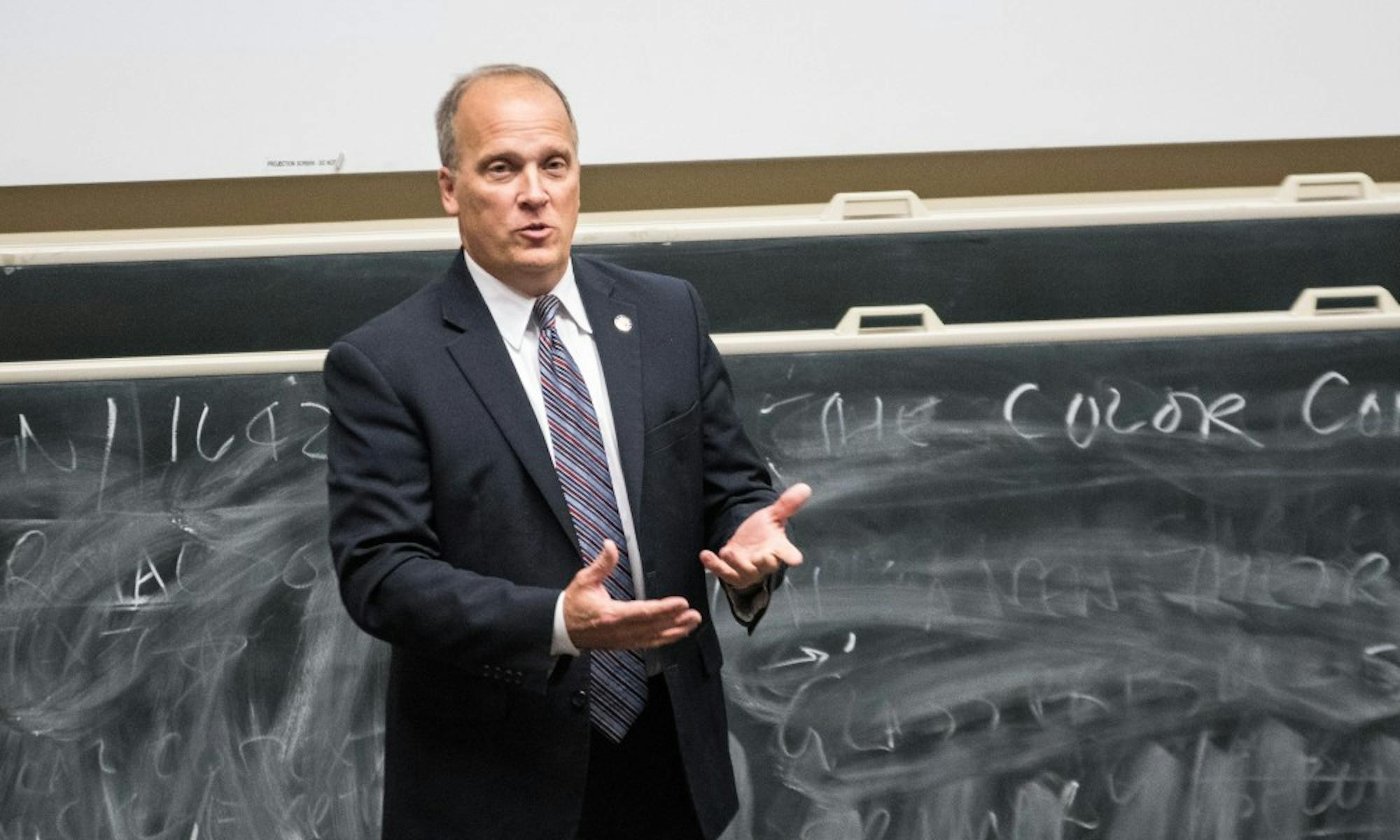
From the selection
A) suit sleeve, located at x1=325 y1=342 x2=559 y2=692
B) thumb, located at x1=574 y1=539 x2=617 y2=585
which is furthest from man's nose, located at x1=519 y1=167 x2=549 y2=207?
thumb, located at x1=574 y1=539 x2=617 y2=585

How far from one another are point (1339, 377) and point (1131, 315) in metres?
0.31

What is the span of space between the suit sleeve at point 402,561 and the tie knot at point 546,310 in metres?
0.16

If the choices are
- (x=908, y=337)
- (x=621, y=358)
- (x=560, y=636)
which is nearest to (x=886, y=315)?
(x=908, y=337)

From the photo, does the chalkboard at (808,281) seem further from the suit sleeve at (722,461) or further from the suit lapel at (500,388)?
the suit lapel at (500,388)

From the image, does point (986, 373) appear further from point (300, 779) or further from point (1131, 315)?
point (300, 779)

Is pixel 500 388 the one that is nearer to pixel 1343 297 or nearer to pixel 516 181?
pixel 516 181

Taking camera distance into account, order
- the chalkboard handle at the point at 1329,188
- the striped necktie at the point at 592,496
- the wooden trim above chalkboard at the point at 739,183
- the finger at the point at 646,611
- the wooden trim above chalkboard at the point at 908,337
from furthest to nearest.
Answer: the wooden trim above chalkboard at the point at 739,183 < the chalkboard handle at the point at 1329,188 < the wooden trim above chalkboard at the point at 908,337 < the striped necktie at the point at 592,496 < the finger at the point at 646,611

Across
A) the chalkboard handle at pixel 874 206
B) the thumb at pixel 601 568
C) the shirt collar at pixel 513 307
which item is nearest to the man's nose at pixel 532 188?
the shirt collar at pixel 513 307

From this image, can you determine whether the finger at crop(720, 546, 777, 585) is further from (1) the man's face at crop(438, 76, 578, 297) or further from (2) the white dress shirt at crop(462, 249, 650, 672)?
(1) the man's face at crop(438, 76, 578, 297)

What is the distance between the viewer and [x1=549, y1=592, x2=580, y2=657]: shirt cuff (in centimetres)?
151

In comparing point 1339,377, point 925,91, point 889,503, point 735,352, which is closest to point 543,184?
point 735,352

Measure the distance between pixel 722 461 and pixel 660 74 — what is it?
1.06 meters

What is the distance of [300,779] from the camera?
8.05 ft

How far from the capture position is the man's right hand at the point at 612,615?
1.45 m
